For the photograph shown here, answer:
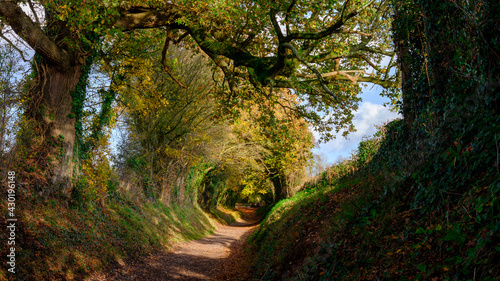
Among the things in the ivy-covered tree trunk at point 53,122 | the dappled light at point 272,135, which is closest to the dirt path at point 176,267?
the dappled light at point 272,135

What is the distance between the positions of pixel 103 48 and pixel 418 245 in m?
12.1

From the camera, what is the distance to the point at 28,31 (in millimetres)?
8867

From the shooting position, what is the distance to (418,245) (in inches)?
154

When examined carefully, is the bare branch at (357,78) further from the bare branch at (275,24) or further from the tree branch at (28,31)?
the tree branch at (28,31)

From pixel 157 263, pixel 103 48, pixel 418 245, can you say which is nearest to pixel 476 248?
pixel 418 245

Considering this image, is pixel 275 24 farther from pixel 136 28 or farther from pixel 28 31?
pixel 28 31

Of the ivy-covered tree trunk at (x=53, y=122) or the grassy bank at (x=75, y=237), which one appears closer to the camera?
the grassy bank at (x=75, y=237)

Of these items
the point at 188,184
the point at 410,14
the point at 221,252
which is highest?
the point at 410,14

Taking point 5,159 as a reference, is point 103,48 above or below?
above

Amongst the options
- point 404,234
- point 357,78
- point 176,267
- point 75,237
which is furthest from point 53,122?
point 357,78

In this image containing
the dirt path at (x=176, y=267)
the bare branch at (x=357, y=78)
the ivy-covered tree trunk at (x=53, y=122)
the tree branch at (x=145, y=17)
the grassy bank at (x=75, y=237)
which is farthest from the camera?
the bare branch at (x=357, y=78)

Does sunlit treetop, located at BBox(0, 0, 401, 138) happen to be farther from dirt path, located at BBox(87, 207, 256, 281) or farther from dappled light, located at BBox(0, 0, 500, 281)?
dirt path, located at BBox(87, 207, 256, 281)

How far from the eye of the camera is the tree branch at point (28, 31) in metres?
8.70

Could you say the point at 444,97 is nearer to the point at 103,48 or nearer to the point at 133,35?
the point at 133,35
